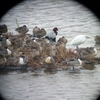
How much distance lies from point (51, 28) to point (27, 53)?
2.40 metres

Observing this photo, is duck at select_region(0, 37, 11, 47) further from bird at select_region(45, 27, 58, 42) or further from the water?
the water

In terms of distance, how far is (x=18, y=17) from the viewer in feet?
38.2

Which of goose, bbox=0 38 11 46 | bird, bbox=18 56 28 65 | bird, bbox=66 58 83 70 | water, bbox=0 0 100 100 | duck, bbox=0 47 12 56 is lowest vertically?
water, bbox=0 0 100 100

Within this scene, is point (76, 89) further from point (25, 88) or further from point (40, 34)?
point (40, 34)

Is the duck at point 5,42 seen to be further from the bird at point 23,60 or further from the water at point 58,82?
the water at point 58,82

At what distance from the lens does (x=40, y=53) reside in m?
8.58

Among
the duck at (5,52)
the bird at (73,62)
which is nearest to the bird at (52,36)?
the duck at (5,52)

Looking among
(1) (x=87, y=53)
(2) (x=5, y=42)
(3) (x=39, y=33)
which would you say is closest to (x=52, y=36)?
(3) (x=39, y=33)

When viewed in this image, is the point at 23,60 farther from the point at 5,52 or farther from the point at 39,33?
the point at 39,33

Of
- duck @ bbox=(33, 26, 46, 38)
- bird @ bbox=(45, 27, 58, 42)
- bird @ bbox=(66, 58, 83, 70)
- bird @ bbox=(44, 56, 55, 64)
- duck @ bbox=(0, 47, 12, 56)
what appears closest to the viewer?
bird @ bbox=(66, 58, 83, 70)

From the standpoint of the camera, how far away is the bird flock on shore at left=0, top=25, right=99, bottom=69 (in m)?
8.25

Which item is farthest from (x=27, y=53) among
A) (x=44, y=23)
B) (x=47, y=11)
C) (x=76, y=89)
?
(x=47, y=11)

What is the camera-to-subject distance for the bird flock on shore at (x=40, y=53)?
825 centimetres

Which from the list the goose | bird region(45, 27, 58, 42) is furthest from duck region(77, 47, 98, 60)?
the goose
